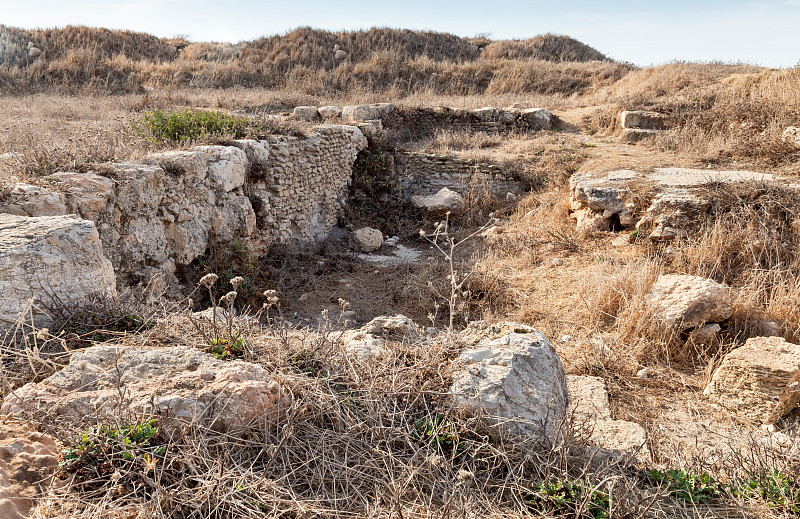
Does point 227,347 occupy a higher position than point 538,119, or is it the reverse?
point 538,119

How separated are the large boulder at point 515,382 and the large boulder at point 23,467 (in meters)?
1.84

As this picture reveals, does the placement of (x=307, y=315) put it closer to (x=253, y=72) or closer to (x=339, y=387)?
(x=339, y=387)

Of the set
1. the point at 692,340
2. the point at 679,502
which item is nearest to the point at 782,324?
the point at 692,340

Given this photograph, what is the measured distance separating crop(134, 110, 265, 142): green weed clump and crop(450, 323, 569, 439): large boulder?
510 cm

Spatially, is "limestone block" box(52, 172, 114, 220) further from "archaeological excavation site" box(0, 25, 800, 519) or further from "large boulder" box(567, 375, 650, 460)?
"large boulder" box(567, 375, 650, 460)

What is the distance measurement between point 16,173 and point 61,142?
55.4 inches

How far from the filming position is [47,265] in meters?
3.11

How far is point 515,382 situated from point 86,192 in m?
4.12

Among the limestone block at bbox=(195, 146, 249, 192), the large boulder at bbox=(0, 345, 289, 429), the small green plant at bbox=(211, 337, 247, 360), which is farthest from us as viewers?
the limestone block at bbox=(195, 146, 249, 192)

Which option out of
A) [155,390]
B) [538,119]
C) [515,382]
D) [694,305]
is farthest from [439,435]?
[538,119]

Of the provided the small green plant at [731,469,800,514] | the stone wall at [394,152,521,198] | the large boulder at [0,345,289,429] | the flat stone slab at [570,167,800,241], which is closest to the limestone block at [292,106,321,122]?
the stone wall at [394,152,521,198]

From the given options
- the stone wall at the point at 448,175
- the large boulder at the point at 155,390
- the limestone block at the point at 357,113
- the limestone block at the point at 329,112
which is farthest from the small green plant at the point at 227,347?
the limestone block at the point at 329,112

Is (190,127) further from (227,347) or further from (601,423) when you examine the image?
(601,423)

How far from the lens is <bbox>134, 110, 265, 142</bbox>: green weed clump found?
22.1 ft
